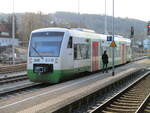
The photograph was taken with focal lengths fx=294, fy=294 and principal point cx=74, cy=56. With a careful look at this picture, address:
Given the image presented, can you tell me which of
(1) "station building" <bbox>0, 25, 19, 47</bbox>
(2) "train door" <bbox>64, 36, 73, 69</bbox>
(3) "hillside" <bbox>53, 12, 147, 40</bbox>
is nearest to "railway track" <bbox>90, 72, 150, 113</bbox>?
(2) "train door" <bbox>64, 36, 73, 69</bbox>

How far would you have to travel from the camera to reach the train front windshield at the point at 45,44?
16.3 metres

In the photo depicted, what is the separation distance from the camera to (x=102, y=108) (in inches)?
406

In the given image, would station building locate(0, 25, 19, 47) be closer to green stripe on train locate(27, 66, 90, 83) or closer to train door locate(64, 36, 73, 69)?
train door locate(64, 36, 73, 69)

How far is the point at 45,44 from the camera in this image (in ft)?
54.7

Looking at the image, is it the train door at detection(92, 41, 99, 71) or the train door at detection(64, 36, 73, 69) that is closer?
the train door at detection(64, 36, 73, 69)

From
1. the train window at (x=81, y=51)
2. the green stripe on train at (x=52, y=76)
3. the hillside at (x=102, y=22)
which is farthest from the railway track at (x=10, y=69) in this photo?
the hillside at (x=102, y=22)

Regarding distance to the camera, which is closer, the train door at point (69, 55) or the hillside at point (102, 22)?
the train door at point (69, 55)

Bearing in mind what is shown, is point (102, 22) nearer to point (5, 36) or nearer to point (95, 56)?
point (5, 36)

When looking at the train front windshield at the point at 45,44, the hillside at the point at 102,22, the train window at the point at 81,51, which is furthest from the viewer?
the hillside at the point at 102,22

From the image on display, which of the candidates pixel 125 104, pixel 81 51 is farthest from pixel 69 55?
pixel 125 104

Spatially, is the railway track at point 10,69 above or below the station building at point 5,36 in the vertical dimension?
below

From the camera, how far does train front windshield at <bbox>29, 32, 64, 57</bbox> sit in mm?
16344

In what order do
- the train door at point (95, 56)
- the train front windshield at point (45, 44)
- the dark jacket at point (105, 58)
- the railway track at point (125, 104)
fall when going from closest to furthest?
1. the railway track at point (125, 104)
2. the train front windshield at point (45, 44)
3. the train door at point (95, 56)
4. the dark jacket at point (105, 58)

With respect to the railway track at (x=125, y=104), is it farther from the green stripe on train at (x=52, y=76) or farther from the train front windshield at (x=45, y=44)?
the train front windshield at (x=45, y=44)
